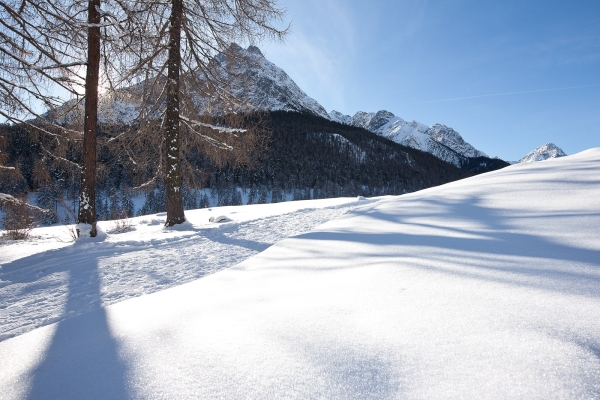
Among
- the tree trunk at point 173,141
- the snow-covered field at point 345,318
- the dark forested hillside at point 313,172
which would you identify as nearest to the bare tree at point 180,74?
the tree trunk at point 173,141

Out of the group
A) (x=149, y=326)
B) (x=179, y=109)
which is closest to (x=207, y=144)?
(x=179, y=109)

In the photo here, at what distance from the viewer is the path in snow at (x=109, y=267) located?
8.91ft

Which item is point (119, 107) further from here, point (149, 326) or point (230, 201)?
point (230, 201)

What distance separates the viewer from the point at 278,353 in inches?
55.3

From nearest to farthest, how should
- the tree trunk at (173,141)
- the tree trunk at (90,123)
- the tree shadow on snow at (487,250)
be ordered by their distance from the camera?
the tree shadow on snow at (487,250) < the tree trunk at (90,123) < the tree trunk at (173,141)

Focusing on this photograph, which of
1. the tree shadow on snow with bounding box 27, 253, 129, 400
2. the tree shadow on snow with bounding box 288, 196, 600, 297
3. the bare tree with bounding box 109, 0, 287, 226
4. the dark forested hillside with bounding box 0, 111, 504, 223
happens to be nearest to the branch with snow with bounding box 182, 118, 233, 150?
the bare tree with bounding box 109, 0, 287, 226

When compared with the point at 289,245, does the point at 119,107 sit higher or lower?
higher

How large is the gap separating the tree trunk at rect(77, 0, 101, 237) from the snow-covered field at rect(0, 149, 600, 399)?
7.73 feet

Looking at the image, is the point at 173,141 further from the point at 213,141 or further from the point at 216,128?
the point at 216,128

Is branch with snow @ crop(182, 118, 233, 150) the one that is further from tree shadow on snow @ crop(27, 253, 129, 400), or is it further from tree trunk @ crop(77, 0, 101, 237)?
tree shadow on snow @ crop(27, 253, 129, 400)

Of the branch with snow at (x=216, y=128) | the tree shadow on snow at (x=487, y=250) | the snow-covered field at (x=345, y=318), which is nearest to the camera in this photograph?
the snow-covered field at (x=345, y=318)

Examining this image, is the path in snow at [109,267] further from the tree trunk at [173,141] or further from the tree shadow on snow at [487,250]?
the tree shadow on snow at [487,250]

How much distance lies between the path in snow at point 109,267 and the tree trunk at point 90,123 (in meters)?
1.08

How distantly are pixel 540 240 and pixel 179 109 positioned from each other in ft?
25.7
